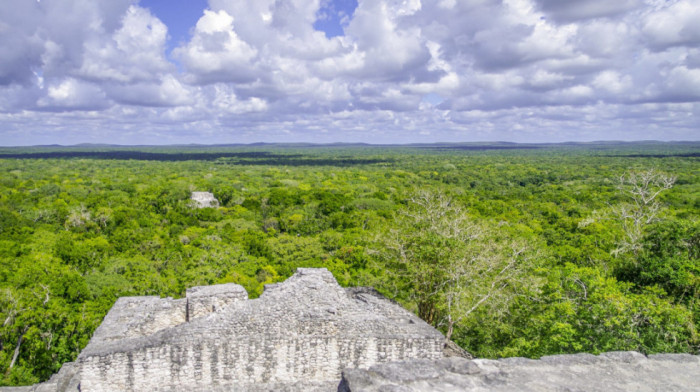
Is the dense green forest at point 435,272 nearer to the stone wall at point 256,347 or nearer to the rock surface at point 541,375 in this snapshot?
the rock surface at point 541,375

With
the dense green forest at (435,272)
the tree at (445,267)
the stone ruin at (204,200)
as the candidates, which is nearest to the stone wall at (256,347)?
the tree at (445,267)

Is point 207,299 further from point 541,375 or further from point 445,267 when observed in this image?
point 541,375

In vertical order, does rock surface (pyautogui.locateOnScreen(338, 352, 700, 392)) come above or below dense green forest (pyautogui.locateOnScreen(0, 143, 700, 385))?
above

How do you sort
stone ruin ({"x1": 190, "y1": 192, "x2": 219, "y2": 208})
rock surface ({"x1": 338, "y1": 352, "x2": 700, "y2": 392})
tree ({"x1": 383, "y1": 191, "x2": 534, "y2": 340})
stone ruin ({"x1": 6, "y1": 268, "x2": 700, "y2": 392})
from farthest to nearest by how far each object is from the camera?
stone ruin ({"x1": 190, "y1": 192, "x2": 219, "y2": 208}) → tree ({"x1": 383, "y1": 191, "x2": 534, "y2": 340}) → stone ruin ({"x1": 6, "y1": 268, "x2": 700, "y2": 392}) → rock surface ({"x1": 338, "y1": 352, "x2": 700, "y2": 392})

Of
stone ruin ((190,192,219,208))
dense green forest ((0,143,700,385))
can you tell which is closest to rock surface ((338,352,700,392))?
dense green forest ((0,143,700,385))

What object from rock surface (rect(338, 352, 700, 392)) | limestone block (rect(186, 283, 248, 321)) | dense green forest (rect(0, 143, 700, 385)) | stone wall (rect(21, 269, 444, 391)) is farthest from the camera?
limestone block (rect(186, 283, 248, 321))

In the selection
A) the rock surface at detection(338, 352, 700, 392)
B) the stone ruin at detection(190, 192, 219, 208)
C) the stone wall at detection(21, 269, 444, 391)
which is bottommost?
the stone ruin at detection(190, 192, 219, 208)

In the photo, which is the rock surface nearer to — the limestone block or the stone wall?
the stone wall
